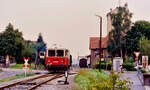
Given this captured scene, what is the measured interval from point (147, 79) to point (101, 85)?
1249 cm

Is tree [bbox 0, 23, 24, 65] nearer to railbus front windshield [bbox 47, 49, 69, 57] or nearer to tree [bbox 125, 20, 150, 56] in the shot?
tree [bbox 125, 20, 150, 56]

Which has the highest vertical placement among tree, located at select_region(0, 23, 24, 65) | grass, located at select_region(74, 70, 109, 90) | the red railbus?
tree, located at select_region(0, 23, 24, 65)

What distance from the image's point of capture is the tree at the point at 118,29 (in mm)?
69125

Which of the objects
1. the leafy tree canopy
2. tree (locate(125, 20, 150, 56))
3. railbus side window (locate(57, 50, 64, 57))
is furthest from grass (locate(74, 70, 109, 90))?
tree (locate(125, 20, 150, 56))

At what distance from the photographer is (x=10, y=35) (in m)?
72.6

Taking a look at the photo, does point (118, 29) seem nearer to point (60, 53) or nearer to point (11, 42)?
point (11, 42)

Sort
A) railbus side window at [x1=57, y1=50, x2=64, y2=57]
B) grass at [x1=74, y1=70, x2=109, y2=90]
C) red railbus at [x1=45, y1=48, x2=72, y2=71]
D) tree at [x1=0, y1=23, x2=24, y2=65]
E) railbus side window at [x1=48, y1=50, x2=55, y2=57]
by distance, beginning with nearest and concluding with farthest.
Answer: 1. grass at [x1=74, y1=70, x2=109, y2=90]
2. red railbus at [x1=45, y1=48, x2=72, y2=71]
3. railbus side window at [x1=57, y1=50, x2=64, y2=57]
4. railbus side window at [x1=48, y1=50, x2=55, y2=57]
5. tree at [x1=0, y1=23, x2=24, y2=65]

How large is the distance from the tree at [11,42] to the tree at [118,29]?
19458 mm

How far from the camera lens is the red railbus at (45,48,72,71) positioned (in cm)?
3512

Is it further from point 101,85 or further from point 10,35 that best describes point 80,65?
point 101,85

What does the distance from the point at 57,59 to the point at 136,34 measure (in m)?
43.9

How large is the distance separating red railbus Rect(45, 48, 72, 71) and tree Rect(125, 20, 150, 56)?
3887 cm

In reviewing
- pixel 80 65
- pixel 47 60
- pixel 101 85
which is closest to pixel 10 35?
pixel 80 65

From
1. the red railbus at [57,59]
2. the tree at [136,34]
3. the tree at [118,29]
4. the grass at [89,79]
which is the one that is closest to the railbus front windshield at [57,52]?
the red railbus at [57,59]
